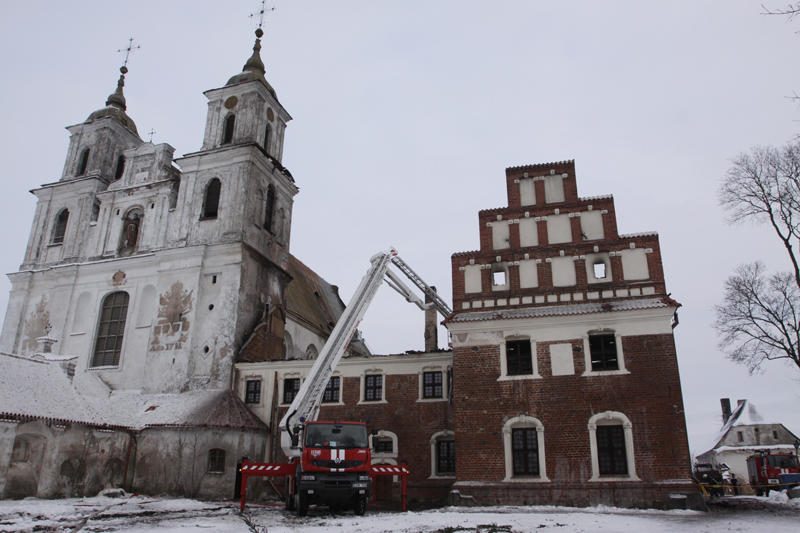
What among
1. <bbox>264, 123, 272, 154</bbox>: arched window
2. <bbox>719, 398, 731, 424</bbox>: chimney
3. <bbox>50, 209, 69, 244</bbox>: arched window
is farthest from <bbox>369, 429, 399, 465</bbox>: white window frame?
<bbox>719, 398, 731, 424</bbox>: chimney

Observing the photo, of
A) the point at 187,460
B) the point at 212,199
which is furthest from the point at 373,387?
the point at 212,199

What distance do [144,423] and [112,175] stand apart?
700 inches

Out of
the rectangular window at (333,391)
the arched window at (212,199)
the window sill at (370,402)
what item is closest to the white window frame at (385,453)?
the window sill at (370,402)

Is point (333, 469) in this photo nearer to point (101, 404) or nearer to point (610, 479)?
point (610, 479)

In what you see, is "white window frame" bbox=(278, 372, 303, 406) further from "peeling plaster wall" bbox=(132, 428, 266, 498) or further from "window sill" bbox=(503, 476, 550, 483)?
"window sill" bbox=(503, 476, 550, 483)

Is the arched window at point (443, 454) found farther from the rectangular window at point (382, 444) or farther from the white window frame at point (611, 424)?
the white window frame at point (611, 424)

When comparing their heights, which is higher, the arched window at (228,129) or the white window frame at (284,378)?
the arched window at (228,129)

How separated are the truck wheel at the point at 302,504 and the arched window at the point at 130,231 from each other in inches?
872

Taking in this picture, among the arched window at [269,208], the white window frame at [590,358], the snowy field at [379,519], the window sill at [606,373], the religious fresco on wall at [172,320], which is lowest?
the snowy field at [379,519]

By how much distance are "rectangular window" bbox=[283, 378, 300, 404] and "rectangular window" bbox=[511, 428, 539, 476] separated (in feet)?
37.6

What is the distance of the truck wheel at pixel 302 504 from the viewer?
1734 centimetres

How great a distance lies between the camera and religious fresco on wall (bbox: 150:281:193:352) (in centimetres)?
3052

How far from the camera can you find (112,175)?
Answer: 125ft

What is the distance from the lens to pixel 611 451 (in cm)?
2083
